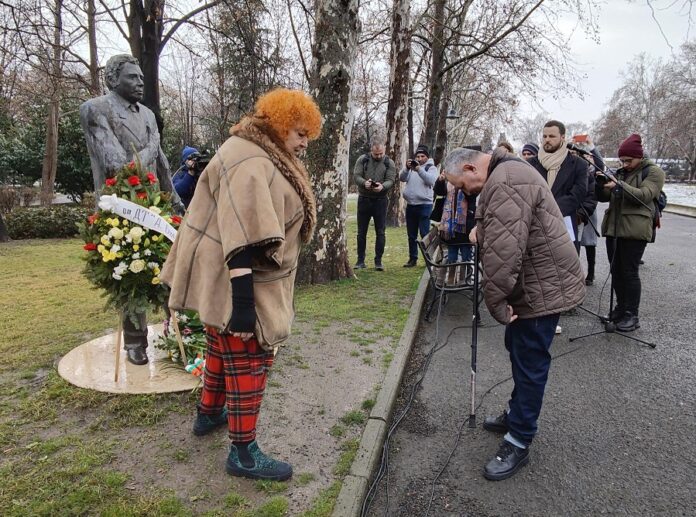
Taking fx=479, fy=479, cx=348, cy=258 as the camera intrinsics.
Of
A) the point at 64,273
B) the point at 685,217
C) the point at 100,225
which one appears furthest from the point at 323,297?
the point at 685,217

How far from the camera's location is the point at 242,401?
2.57 metres

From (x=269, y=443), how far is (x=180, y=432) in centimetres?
60

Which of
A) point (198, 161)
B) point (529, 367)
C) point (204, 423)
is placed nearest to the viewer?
point (529, 367)

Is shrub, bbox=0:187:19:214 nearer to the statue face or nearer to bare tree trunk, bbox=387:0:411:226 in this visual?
bare tree trunk, bbox=387:0:411:226

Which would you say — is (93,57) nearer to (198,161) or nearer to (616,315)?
(198,161)

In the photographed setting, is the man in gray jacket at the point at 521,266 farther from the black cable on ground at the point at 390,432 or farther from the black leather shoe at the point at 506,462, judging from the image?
the black cable on ground at the point at 390,432

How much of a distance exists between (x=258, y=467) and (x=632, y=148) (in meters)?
4.81

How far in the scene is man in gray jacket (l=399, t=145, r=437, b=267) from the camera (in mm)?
7863

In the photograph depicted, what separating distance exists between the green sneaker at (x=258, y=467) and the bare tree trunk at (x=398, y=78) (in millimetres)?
8734

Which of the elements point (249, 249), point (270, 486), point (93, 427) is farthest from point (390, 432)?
point (93, 427)

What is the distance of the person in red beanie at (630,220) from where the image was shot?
5.03 metres

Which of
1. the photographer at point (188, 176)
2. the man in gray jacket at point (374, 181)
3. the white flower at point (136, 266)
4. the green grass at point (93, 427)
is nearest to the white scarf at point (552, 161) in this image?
the green grass at point (93, 427)

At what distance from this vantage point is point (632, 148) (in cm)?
502

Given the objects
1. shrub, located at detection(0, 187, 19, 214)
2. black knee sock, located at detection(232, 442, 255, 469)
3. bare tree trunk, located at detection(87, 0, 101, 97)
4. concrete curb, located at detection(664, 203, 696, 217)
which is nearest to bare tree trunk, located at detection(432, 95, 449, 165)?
concrete curb, located at detection(664, 203, 696, 217)
